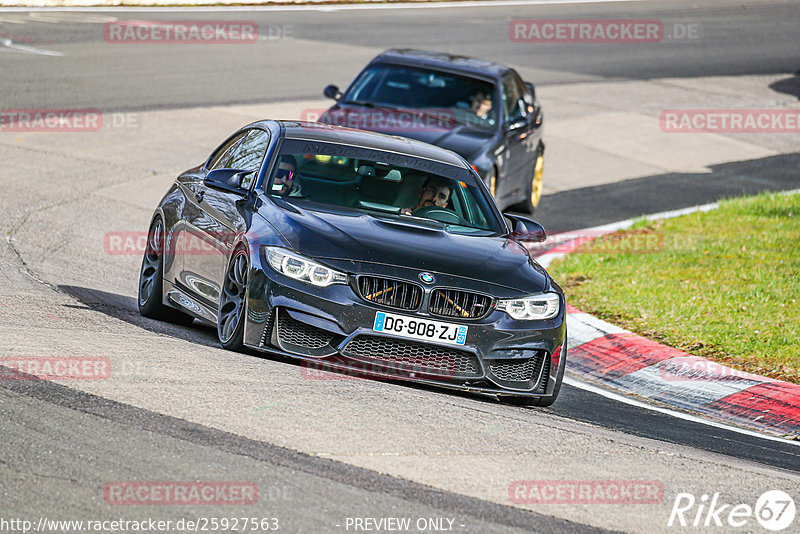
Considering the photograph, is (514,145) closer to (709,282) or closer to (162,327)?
(709,282)

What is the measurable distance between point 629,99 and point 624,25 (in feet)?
38.0

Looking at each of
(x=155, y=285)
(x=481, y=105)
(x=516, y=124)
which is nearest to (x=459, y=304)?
(x=155, y=285)

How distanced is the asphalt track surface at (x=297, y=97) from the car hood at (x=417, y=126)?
7.01 feet

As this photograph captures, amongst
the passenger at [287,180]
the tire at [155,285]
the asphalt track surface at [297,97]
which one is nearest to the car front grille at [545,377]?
the asphalt track surface at [297,97]

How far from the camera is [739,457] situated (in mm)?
7008

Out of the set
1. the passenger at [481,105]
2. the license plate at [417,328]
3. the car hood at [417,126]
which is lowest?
the car hood at [417,126]

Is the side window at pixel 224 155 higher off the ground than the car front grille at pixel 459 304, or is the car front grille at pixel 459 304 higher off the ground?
the side window at pixel 224 155

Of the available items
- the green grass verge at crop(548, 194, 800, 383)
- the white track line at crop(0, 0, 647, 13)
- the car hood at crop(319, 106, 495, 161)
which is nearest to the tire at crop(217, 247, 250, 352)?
the green grass verge at crop(548, 194, 800, 383)

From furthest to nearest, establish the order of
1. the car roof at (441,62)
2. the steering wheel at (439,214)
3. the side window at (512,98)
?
the car roof at (441,62) < the side window at (512,98) < the steering wheel at (439,214)

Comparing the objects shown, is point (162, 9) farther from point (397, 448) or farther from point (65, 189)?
point (397, 448)

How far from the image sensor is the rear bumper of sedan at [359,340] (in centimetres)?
702

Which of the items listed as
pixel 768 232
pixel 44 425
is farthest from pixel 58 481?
pixel 768 232

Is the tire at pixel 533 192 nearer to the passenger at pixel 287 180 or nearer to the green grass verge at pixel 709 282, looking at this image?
the green grass verge at pixel 709 282

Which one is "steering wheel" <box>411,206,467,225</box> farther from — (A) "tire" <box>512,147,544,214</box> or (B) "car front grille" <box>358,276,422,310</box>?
(A) "tire" <box>512,147,544,214</box>
